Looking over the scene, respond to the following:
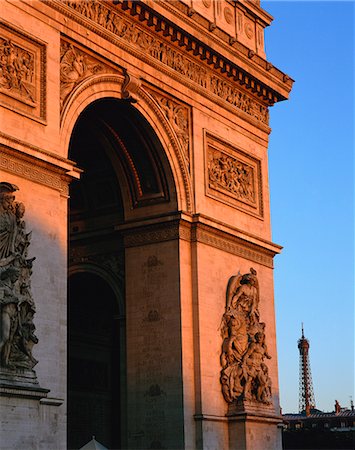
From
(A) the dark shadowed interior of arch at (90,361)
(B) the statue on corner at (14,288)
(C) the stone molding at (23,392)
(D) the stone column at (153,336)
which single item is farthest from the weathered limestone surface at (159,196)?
(A) the dark shadowed interior of arch at (90,361)

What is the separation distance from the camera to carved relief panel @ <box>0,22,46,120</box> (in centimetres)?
2203

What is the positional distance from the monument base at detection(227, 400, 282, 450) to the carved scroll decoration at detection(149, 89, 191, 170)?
6.98 metres

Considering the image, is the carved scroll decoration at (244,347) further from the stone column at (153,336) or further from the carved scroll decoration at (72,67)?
the carved scroll decoration at (72,67)

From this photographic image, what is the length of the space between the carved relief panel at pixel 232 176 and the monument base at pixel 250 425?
5.99m

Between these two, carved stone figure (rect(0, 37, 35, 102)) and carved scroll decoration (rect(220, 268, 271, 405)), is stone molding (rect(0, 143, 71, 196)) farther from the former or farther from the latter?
carved scroll decoration (rect(220, 268, 271, 405))

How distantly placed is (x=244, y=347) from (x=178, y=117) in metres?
6.76

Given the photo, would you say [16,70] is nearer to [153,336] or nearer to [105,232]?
[105,232]

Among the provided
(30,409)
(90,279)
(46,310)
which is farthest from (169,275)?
(30,409)

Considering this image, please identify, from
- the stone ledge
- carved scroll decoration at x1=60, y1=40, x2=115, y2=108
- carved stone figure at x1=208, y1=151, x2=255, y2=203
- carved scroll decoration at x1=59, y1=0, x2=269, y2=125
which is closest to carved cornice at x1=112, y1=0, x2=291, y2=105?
carved scroll decoration at x1=59, y1=0, x2=269, y2=125

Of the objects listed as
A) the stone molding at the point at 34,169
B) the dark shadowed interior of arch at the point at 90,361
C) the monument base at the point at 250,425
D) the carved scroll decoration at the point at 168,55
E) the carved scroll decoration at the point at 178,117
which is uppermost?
the carved scroll decoration at the point at 168,55

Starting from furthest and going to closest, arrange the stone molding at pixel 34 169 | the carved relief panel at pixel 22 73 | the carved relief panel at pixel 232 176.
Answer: the carved relief panel at pixel 232 176, the carved relief panel at pixel 22 73, the stone molding at pixel 34 169

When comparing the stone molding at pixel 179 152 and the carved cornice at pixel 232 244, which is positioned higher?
the stone molding at pixel 179 152

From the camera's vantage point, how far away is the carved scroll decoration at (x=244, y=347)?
27.9 meters

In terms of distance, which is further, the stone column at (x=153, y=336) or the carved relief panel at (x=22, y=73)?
the stone column at (x=153, y=336)
